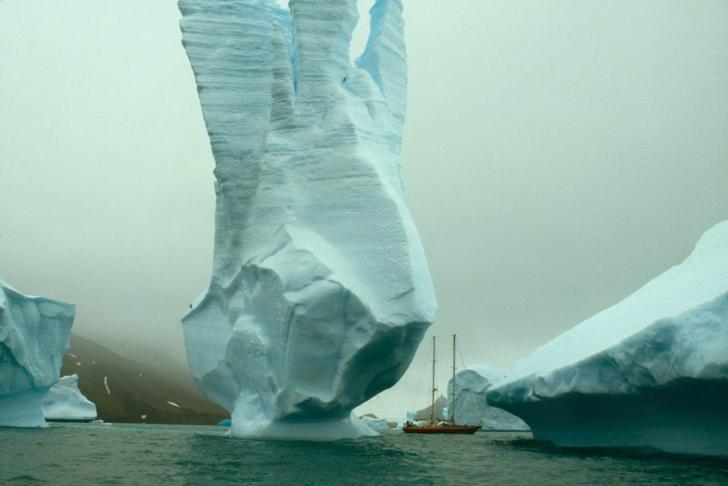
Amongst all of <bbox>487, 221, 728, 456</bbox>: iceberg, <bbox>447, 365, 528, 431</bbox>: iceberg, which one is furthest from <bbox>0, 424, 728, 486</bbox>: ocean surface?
<bbox>447, 365, 528, 431</bbox>: iceberg

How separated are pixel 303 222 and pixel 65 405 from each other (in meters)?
20.3

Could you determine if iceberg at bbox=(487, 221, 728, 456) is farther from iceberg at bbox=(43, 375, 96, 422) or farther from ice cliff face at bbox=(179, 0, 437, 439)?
iceberg at bbox=(43, 375, 96, 422)

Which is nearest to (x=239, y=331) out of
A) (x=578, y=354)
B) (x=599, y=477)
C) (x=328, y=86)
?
(x=328, y=86)

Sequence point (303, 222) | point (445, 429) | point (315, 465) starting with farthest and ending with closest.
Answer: point (445, 429), point (303, 222), point (315, 465)

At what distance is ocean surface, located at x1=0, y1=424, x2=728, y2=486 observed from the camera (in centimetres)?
826

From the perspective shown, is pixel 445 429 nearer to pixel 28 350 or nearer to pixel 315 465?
pixel 28 350

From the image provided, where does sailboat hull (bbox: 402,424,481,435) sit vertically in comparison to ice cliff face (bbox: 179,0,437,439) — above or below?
below

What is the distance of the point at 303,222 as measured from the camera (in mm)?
14164

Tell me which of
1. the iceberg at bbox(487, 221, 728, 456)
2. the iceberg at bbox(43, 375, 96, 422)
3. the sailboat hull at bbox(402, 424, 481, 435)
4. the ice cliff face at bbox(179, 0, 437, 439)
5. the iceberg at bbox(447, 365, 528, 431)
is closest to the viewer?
the iceberg at bbox(487, 221, 728, 456)

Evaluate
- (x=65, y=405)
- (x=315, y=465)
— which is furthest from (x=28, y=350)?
(x=65, y=405)

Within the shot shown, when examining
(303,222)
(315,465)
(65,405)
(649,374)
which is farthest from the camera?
(65,405)

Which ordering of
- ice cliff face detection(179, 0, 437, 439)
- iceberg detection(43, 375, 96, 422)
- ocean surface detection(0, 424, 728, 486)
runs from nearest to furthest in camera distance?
ocean surface detection(0, 424, 728, 486) < ice cliff face detection(179, 0, 437, 439) < iceberg detection(43, 375, 96, 422)

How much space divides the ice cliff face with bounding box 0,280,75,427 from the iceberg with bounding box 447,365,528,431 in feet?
53.0

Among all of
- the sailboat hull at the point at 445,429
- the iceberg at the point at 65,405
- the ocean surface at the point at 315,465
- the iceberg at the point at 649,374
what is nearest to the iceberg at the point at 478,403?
the sailboat hull at the point at 445,429
